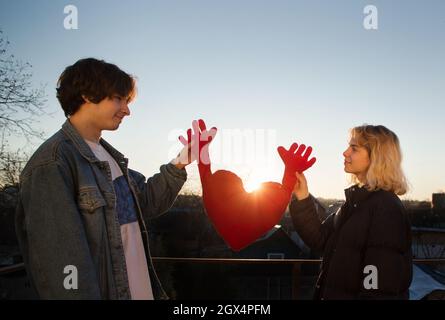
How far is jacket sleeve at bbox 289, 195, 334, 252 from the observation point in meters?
2.07

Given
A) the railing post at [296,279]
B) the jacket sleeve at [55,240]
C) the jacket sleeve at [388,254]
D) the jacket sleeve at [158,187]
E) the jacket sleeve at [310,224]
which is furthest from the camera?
the railing post at [296,279]

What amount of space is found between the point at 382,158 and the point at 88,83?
1.32 meters

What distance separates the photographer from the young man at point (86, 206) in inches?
48.1

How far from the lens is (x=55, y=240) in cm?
122

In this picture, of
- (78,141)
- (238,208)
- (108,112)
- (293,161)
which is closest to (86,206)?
(78,141)

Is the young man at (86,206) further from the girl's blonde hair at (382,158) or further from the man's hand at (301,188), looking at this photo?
the girl's blonde hair at (382,158)

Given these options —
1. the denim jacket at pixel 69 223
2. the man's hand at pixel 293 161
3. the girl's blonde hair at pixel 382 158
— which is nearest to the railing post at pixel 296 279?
the man's hand at pixel 293 161

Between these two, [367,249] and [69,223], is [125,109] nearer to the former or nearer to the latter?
[69,223]

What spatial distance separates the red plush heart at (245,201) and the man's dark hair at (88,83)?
737 millimetres

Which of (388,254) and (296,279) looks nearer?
(388,254)

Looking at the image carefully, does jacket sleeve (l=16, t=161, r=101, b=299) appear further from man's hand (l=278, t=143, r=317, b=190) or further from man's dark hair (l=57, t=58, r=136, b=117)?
man's hand (l=278, t=143, r=317, b=190)

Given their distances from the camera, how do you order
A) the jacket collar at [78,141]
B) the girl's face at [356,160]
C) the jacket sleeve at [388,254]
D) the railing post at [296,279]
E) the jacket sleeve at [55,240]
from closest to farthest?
the jacket sleeve at [55,240]
the jacket collar at [78,141]
the jacket sleeve at [388,254]
the girl's face at [356,160]
the railing post at [296,279]
